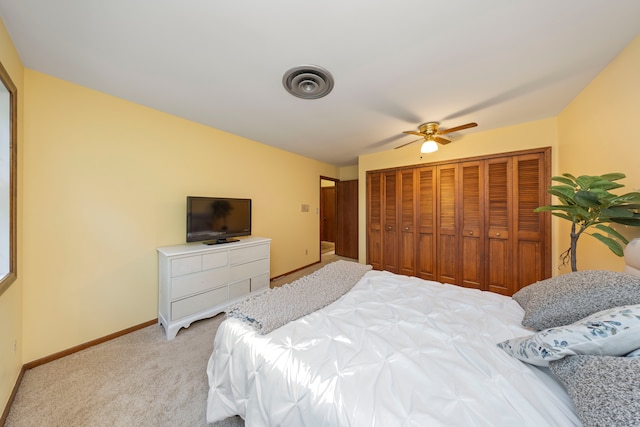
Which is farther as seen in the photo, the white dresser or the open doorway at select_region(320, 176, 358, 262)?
the open doorway at select_region(320, 176, 358, 262)

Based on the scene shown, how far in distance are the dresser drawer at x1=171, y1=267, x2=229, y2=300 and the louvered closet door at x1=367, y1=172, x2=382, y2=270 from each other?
102 inches

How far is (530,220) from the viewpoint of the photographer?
2.71 m

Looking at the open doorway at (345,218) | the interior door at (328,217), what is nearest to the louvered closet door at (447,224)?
the open doorway at (345,218)

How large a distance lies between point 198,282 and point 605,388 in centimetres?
279

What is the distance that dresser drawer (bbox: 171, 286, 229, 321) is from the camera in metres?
2.17

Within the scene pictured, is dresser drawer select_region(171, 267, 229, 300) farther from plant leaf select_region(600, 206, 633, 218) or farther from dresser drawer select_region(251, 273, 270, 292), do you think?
plant leaf select_region(600, 206, 633, 218)

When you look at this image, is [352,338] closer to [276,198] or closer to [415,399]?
[415,399]

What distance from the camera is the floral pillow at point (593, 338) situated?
727mm

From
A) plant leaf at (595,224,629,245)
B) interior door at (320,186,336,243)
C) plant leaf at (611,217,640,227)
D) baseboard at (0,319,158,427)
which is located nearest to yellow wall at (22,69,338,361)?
baseboard at (0,319,158,427)

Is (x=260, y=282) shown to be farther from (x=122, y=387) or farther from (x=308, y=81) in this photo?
(x=308, y=81)

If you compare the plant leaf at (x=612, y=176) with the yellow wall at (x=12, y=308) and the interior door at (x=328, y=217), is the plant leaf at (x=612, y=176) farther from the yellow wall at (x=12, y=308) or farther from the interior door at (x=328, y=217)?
the interior door at (x=328, y=217)

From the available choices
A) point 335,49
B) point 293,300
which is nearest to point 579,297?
point 293,300

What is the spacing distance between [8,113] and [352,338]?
107 inches

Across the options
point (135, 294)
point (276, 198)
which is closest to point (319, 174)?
point (276, 198)
